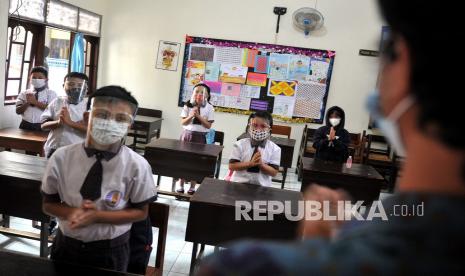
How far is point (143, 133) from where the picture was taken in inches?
258

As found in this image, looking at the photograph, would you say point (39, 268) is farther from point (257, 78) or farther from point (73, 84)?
point (257, 78)

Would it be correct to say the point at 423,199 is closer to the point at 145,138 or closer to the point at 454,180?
the point at 454,180

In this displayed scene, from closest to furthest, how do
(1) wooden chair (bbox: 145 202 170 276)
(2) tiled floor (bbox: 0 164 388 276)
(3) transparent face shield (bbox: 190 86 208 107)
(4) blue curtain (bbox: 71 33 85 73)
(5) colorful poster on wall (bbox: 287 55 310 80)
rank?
(1) wooden chair (bbox: 145 202 170 276) → (2) tiled floor (bbox: 0 164 388 276) → (3) transparent face shield (bbox: 190 86 208 107) → (4) blue curtain (bbox: 71 33 85 73) → (5) colorful poster on wall (bbox: 287 55 310 80)

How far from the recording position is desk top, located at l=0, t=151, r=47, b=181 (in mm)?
2689

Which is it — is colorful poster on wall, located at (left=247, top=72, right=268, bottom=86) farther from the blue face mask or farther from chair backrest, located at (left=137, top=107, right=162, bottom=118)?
the blue face mask

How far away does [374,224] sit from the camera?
43 centimetres

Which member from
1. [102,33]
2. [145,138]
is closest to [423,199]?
[145,138]

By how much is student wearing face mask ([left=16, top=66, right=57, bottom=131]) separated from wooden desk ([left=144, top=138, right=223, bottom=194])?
131 cm

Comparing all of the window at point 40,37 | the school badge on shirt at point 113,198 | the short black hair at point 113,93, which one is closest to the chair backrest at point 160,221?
the school badge on shirt at point 113,198

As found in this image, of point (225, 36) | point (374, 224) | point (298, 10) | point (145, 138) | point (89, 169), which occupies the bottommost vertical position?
point (145, 138)

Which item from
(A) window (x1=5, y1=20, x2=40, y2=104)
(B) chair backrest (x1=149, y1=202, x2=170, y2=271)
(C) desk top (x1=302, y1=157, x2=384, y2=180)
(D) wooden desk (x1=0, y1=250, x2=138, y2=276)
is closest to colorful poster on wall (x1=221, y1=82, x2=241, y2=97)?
(C) desk top (x1=302, y1=157, x2=384, y2=180)

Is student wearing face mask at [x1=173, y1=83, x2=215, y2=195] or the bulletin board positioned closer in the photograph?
student wearing face mask at [x1=173, y1=83, x2=215, y2=195]

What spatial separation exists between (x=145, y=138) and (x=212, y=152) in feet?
8.57

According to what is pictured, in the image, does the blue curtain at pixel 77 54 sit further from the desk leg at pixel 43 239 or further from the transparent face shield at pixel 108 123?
the transparent face shield at pixel 108 123
